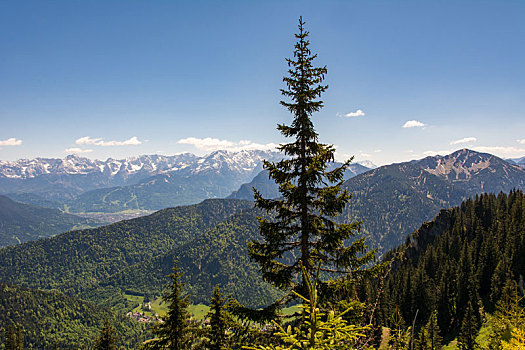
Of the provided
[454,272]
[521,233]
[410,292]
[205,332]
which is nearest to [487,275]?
[454,272]

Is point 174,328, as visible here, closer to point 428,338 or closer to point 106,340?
point 106,340

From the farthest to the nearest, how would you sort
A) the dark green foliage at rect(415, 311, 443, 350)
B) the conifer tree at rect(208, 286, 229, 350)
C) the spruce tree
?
the conifer tree at rect(208, 286, 229, 350) < the dark green foliage at rect(415, 311, 443, 350) < the spruce tree

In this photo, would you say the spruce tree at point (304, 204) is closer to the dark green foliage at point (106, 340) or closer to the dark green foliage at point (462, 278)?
the dark green foliage at point (106, 340)

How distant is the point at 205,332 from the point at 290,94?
2253cm

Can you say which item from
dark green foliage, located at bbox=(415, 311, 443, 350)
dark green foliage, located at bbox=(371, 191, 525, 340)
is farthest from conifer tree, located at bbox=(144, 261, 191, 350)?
dark green foliage, located at bbox=(371, 191, 525, 340)

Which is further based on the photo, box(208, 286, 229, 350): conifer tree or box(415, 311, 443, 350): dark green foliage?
box(208, 286, 229, 350): conifer tree

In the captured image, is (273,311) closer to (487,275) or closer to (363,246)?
(363,246)

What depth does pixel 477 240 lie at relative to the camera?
10106cm

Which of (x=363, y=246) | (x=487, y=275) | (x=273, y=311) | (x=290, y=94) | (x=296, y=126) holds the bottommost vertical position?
(x=487, y=275)

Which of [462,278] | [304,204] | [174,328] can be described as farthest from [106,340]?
[462,278]

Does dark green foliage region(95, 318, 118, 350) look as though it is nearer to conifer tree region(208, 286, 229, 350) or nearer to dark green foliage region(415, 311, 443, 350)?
conifer tree region(208, 286, 229, 350)

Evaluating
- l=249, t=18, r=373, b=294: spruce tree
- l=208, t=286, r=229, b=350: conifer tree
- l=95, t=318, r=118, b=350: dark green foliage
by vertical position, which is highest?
l=249, t=18, r=373, b=294: spruce tree

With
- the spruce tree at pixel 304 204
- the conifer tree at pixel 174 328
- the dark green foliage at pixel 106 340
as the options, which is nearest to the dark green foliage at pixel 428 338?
the spruce tree at pixel 304 204

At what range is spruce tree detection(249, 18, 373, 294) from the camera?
13.4 metres
